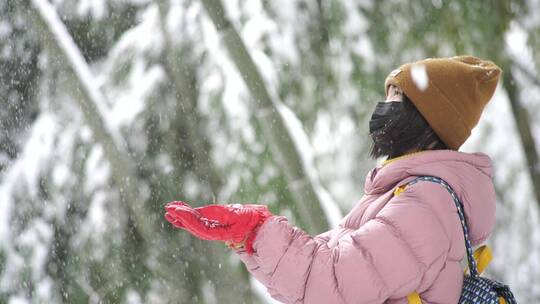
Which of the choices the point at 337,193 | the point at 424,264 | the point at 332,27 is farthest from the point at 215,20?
the point at 424,264

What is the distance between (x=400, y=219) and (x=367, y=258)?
9cm

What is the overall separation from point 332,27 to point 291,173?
711 millimetres

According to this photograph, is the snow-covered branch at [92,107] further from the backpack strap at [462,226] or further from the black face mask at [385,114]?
the backpack strap at [462,226]

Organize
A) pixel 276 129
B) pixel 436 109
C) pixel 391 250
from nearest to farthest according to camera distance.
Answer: pixel 391 250 < pixel 436 109 < pixel 276 129

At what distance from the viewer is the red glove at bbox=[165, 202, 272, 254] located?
1.26m

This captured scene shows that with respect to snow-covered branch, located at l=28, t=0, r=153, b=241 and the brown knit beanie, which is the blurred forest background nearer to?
snow-covered branch, located at l=28, t=0, r=153, b=241

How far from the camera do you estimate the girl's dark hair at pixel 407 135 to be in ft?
4.51

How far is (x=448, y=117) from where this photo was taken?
1.37 meters

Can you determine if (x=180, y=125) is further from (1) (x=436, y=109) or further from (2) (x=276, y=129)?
(1) (x=436, y=109)

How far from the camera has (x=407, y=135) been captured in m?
1.39

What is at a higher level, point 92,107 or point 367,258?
point 92,107

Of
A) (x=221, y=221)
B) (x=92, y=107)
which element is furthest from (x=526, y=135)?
(x=221, y=221)

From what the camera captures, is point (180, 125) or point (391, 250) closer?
point (391, 250)

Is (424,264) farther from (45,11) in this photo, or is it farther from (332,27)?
(45,11)
